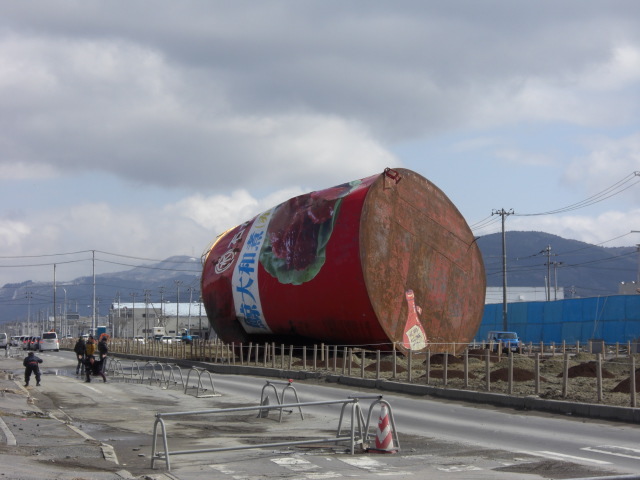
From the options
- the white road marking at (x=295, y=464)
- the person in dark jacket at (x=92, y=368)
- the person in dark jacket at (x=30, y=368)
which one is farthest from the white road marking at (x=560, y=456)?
the person in dark jacket at (x=92, y=368)

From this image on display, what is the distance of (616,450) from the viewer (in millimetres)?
13211

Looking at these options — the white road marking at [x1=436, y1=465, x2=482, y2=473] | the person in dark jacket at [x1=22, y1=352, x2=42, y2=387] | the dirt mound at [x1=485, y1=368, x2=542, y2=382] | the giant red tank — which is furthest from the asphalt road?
the giant red tank

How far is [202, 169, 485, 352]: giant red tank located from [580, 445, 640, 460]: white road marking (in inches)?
711

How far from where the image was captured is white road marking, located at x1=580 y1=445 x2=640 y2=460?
1265 cm

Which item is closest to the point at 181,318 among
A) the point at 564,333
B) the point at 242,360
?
the point at 564,333

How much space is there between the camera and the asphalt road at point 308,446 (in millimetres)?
11656

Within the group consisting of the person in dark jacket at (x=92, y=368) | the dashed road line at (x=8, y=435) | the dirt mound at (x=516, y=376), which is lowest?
the person in dark jacket at (x=92, y=368)

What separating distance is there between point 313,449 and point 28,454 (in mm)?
4177

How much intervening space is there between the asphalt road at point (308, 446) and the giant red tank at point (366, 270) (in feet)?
28.5

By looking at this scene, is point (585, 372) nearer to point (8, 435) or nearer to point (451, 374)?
point (451, 374)

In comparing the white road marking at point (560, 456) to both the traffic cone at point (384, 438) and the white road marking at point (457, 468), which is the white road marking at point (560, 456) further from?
the traffic cone at point (384, 438)

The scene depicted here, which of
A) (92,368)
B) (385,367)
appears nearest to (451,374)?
(385,367)

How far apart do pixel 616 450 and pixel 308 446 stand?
4648mm

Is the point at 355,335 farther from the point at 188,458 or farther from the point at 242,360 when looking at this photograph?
the point at 188,458
